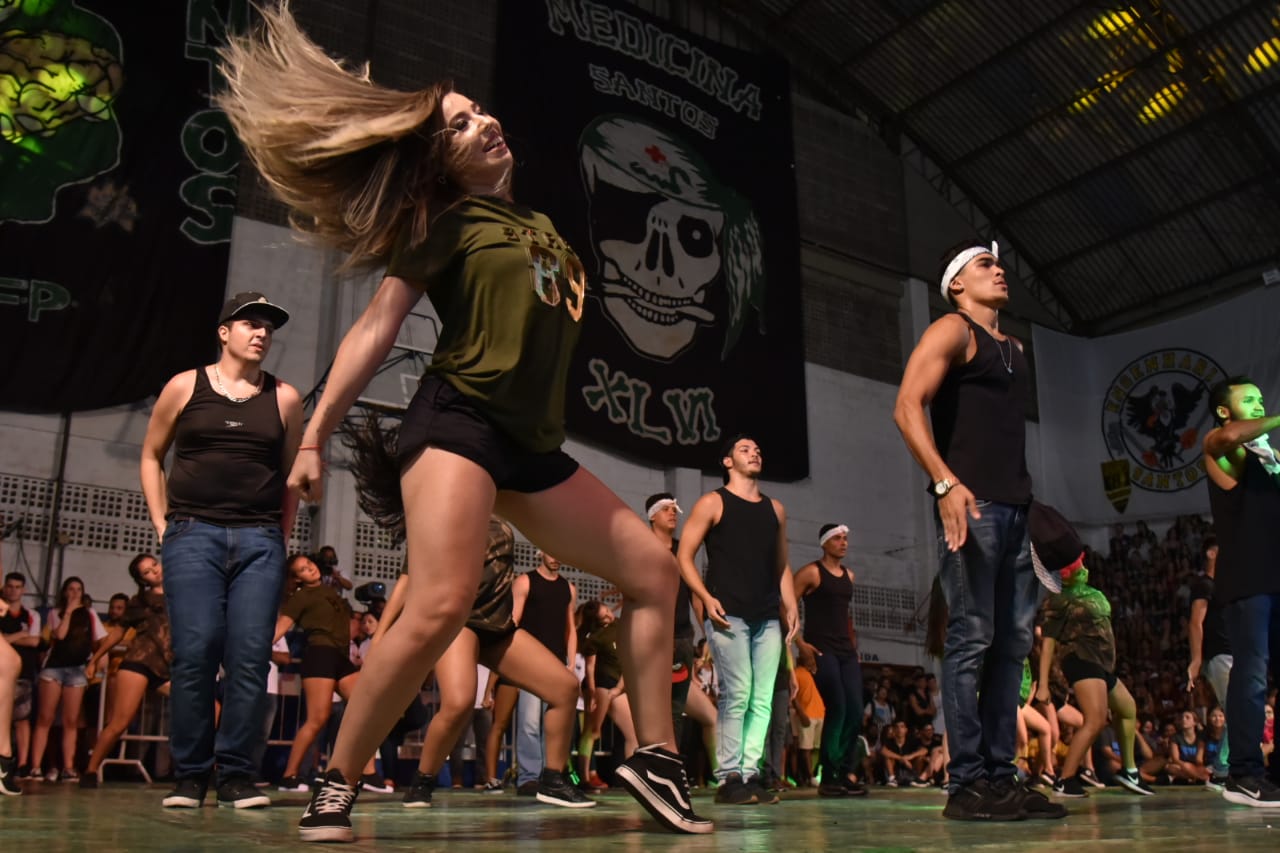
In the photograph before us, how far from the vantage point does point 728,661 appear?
5.68 m

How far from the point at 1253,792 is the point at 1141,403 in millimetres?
16821

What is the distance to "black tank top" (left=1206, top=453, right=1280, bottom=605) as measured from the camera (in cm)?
455

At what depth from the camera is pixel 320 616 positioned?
7.15m

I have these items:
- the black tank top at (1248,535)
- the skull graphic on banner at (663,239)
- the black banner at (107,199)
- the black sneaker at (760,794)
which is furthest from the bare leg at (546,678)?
the skull graphic on banner at (663,239)

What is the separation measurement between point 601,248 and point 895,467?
737cm

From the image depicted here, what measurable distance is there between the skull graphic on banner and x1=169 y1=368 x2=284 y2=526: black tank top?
11309mm

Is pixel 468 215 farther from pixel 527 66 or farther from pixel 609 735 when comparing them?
pixel 527 66

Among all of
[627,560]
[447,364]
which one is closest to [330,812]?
[627,560]

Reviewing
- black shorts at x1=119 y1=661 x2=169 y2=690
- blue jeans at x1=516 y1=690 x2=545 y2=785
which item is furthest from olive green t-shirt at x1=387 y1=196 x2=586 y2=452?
black shorts at x1=119 y1=661 x2=169 y2=690

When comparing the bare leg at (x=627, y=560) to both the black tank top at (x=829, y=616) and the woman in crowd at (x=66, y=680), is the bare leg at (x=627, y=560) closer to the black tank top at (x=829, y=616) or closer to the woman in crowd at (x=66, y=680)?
the black tank top at (x=829, y=616)

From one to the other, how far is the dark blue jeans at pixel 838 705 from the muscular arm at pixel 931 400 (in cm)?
439

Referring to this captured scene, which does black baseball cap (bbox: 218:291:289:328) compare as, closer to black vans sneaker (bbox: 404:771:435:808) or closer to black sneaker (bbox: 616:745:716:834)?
black vans sneaker (bbox: 404:771:435:808)

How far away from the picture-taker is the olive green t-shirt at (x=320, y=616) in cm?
706

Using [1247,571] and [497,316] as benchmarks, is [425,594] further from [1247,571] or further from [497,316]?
[1247,571]
